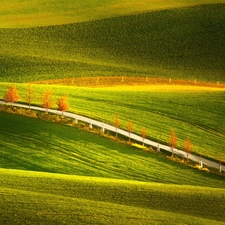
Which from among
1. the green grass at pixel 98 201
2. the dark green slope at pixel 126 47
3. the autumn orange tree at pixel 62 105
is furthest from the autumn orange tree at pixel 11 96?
the dark green slope at pixel 126 47

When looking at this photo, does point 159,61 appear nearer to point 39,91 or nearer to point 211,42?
point 211,42

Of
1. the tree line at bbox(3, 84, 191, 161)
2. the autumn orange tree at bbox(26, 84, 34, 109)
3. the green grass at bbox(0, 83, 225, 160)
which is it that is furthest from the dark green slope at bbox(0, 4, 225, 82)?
the tree line at bbox(3, 84, 191, 161)

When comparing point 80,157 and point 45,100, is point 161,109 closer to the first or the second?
point 45,100

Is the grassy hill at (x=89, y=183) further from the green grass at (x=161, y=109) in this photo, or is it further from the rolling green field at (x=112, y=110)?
the green grass at (x=161, y=109)

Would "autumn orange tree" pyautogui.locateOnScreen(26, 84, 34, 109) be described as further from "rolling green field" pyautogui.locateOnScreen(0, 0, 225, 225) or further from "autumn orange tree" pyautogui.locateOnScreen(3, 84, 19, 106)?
"autumn orange tree" pyautogui.locateOnScreen(3, 84, 19, 106)

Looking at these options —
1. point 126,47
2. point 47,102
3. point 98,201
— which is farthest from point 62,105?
point 126,47

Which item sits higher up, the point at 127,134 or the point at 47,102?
the point at 47,102

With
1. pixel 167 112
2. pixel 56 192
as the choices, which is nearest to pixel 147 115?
pixel 167 112
